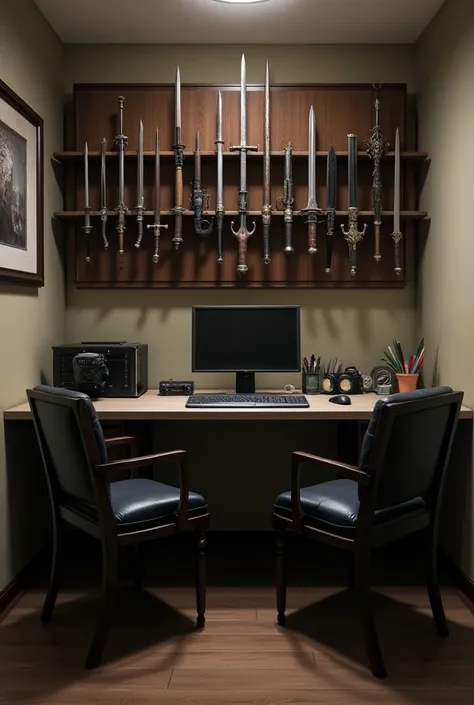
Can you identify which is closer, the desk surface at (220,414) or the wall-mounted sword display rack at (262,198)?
the desk surface at (220,414)

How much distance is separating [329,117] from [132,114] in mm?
932

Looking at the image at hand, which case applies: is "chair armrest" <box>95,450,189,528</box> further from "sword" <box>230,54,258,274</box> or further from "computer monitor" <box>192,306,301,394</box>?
"sword" <box>230,54,258,274</box>

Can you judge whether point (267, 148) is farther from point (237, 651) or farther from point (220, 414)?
point (237, 651)

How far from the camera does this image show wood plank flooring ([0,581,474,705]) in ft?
6.33

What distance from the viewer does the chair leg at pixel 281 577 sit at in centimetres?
232

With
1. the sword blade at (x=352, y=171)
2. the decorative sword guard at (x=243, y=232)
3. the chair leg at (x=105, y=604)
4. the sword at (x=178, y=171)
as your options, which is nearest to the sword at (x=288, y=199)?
the decorative sword guard at (x=243, y=232)

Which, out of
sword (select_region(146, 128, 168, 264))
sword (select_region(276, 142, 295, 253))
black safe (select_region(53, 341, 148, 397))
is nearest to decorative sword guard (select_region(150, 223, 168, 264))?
sword (select_region(146, 128, 168, 264))

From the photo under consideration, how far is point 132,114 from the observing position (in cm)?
311

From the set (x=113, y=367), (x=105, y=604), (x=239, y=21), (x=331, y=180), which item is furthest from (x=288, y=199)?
(x=105, y=604)

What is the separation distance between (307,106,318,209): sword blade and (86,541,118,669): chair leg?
5.74 ft

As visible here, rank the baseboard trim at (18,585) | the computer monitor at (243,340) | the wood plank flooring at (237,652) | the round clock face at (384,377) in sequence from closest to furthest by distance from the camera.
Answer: the wood plank flooring at (237,652), the baseboard trim at (18,585), the computer monitor at (243,340), the round clock face at (384,377)

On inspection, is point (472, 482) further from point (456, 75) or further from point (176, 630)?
point (456, 75)

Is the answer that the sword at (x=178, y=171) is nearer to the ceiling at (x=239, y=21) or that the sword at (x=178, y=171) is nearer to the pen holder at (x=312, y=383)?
the ceiling at (x=239, y=21)

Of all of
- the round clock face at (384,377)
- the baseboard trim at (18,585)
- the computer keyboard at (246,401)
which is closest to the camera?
the baseboard trim at (18,585)
